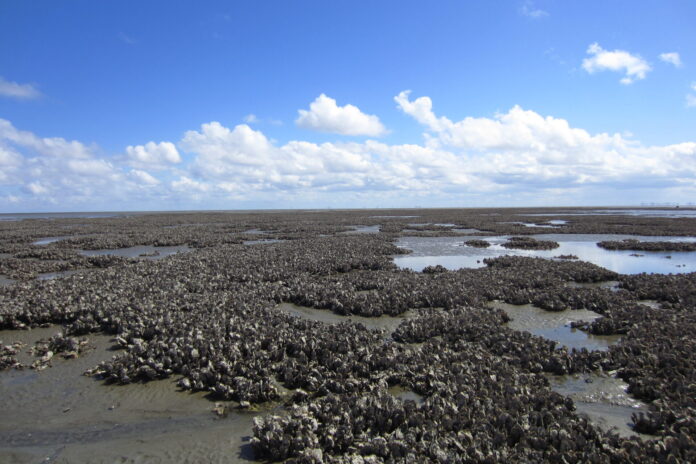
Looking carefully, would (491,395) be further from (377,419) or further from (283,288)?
(283,288)

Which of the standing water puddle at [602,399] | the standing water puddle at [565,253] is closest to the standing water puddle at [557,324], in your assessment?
the standing water puddle at [602,399]

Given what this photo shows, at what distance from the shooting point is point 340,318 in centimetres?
1080

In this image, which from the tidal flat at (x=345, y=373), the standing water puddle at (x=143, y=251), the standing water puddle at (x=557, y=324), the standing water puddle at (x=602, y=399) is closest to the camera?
the tidal flat at (x=345, y=373)

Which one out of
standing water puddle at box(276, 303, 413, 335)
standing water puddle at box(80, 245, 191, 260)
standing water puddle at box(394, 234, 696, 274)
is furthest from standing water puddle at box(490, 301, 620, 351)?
standing water puddle at box(80, 245, 191, 260)

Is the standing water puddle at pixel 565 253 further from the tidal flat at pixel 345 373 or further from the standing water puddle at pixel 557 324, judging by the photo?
the standing water puddle at pixel 557 324

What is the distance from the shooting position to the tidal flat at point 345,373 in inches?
189

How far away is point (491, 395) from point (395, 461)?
215 centimetres

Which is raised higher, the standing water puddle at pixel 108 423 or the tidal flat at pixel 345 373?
the tidal flat at pixel 345 373

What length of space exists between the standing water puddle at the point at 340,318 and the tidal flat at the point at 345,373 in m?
0.10

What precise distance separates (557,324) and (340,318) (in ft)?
19.5

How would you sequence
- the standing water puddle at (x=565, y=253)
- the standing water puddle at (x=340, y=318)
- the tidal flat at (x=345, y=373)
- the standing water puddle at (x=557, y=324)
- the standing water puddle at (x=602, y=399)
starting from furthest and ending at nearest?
the standing water puddle at (x=565, y=253) → the standing water puddle at (x=340, y=318) → the standing water puddle at (x=557, y=324) → the standing water puddle at (x=602, y=399) → the tidal flat at (x=345, y=373)

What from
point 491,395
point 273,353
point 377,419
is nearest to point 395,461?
point 377,419

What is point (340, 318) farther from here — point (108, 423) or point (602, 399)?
point (602, 399)

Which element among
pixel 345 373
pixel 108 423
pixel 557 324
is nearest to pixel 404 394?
pixel 345 373
